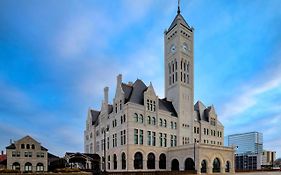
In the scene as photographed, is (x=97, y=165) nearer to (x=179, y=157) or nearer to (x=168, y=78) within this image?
(x=179, y=157)

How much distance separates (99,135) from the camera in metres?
71.0

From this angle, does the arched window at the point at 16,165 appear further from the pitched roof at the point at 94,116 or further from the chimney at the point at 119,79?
the chimney at the point at 119,79

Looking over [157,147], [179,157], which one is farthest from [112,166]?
[179,157]

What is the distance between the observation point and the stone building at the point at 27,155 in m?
63.7

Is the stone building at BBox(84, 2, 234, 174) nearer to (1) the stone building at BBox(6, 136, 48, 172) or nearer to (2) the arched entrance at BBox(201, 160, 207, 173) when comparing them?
(2) the arched entrance at BBox(201, 160, 207, 173)

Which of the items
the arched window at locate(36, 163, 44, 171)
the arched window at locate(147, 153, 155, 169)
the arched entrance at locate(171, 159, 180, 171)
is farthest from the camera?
the arched window at locate(36, 163, 44, 171)

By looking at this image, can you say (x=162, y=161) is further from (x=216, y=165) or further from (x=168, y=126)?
(x=216, y=165)

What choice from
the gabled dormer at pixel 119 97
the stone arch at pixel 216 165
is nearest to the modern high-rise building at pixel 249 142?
the stone arch at pixel 216 165

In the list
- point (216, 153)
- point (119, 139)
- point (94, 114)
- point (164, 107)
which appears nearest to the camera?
point (216, 153)

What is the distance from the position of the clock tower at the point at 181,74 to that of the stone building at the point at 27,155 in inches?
1437

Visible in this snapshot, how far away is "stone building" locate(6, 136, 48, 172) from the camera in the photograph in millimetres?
63653

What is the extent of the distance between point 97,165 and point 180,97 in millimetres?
27299

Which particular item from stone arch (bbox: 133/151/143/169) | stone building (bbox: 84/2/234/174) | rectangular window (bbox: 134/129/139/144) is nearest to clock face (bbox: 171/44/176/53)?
stone building (bbox: 84/2/234/174)

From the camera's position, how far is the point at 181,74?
64875 millimetres
